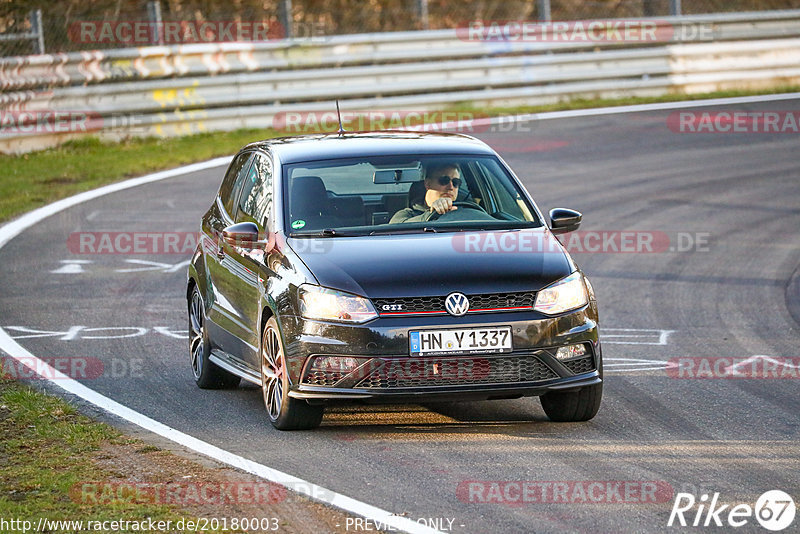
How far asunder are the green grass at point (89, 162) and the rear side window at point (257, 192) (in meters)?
8.22

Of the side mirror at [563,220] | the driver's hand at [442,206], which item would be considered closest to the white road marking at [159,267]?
the driver's hand at [442,206]

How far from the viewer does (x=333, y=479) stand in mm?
7152

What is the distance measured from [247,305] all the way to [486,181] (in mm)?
1823

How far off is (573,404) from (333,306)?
161cm

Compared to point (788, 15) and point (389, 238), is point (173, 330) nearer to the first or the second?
point (389, 238)

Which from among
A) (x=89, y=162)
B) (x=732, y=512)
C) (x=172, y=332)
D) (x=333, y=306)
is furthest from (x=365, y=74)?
(x=732, y=512)

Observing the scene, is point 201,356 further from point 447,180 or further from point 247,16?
point 247,16

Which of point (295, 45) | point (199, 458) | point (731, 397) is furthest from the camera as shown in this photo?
point (295, 45)

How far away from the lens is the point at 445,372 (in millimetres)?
7789

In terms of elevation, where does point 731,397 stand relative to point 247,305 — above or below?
below

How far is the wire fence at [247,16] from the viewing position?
74.9 ft

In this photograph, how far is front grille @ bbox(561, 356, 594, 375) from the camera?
8031 mm

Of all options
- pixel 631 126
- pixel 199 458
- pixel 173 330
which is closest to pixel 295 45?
pixel 631 126

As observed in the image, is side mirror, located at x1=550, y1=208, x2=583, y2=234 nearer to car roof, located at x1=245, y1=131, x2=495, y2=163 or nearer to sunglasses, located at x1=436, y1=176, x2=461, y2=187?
sunglasses, located at x1=436, y1=176, x2=461, y2=187
